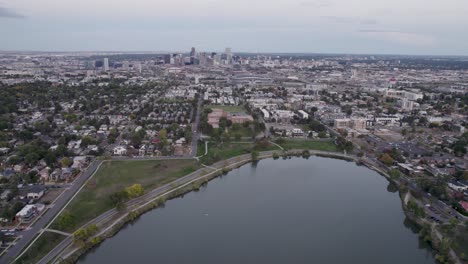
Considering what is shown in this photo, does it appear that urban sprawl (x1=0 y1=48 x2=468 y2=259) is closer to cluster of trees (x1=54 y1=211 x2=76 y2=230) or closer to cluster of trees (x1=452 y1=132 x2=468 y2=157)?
cluster of trees (x1=452 y1=132 x2=468 y2=157)

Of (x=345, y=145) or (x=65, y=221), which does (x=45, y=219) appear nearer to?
(x=65, y=221)

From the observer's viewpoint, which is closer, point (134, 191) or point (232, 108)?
point (134, 191)

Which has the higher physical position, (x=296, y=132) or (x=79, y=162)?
(x=296, y=132)

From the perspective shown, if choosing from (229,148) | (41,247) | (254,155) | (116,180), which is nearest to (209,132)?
(229,148)

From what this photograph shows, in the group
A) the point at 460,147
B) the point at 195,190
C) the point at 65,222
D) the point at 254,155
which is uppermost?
the point at 460,147

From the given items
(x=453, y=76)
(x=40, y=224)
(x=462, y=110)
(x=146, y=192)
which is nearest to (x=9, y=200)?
(x=40, y=224)

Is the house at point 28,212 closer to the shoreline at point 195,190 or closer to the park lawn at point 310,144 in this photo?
the shoreline at point 195,190

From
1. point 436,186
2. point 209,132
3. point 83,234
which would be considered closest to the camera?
point 83,234
